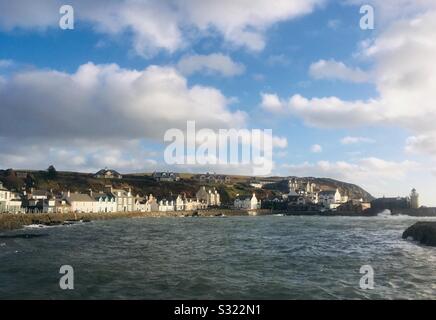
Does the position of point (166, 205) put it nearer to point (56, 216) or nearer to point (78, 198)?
point (78, 198)

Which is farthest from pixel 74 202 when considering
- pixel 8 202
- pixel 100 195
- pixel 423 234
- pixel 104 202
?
pixel 423 234

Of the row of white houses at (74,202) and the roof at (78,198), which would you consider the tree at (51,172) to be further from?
the roof at (78,198)

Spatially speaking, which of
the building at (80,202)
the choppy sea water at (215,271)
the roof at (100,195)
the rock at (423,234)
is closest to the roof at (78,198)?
the building at (80,202)

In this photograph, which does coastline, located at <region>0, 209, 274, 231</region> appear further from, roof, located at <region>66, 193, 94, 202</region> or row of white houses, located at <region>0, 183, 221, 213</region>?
roof, located at <region>66, 193, 94, 202</region>

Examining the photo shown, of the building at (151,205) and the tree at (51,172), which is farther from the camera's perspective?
the tree at (51,172)

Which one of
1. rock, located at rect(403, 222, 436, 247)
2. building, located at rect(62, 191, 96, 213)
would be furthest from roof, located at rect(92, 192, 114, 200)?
rock, located at rect(403, 222, 436, 247)

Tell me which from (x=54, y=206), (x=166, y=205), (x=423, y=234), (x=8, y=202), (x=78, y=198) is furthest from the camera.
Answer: (x=166, y=205)
